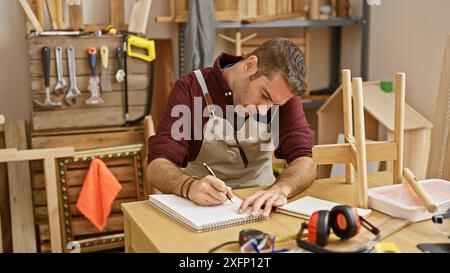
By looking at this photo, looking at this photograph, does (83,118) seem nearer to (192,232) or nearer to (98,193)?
(98,193)

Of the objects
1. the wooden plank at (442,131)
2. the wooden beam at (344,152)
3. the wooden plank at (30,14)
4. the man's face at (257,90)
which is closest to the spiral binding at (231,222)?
the wooden beam at (344,152)

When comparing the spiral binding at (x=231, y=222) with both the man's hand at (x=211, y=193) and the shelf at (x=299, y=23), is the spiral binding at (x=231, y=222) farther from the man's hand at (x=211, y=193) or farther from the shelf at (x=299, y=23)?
the shelf at (x=299, y=23)

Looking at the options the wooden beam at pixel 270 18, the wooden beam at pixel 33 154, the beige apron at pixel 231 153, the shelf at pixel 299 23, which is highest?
the wooden beam at pixel 270 18

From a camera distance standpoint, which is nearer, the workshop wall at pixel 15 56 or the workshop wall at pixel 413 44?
the workshop wall at pixel 413 44

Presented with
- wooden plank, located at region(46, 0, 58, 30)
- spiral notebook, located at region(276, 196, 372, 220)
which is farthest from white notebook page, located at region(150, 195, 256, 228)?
wooden plank, located at region(46, 0, 58, 30)

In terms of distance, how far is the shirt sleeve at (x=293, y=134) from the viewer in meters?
2.06

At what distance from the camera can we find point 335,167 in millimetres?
3211

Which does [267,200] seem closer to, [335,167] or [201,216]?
[201,216]

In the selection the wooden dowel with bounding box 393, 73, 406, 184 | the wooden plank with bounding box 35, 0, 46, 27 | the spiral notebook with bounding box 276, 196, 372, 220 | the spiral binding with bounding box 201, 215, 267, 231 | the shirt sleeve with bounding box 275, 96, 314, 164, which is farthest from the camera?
the wooden plank with bounding box 35, 0, 46, 27

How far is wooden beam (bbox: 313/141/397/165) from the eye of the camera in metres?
1.55

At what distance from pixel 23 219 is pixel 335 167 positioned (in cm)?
178

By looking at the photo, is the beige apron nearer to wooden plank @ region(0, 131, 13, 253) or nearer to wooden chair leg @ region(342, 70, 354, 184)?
wooden chair leg @ region(342, 70, 354, 184)

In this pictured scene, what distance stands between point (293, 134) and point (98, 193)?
1.28 m
